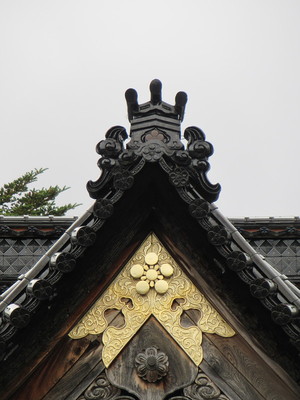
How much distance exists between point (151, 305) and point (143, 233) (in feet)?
2.31

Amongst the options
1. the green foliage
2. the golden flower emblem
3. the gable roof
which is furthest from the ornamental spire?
the green foliage

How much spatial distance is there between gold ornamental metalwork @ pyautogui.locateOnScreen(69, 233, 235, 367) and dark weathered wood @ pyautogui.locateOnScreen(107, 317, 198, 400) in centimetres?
5

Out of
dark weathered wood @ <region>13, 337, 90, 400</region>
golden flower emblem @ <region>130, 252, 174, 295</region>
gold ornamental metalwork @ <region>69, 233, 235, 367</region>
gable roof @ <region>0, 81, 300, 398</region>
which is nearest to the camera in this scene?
gable roof @ <region>0, 81, 300, 398</region>

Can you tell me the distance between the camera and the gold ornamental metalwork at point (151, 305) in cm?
682

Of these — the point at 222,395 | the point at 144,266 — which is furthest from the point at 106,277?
the point at 222,395

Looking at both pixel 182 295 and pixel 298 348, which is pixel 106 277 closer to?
pixel 182 295

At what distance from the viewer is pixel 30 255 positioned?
9.85m

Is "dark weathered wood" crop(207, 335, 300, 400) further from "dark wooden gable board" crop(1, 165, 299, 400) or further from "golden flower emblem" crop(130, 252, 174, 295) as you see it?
"golden flower emblem" crop(130, 252, 174, 295)

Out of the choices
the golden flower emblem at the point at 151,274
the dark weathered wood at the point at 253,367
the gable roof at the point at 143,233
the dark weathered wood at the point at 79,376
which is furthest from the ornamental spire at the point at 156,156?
the dark weathered wood at the point at 79,376

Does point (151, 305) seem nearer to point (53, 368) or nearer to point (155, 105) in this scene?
point (53, 368)

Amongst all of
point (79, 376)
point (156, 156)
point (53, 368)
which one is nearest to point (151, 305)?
point (79, 376)

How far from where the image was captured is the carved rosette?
21.7 feet

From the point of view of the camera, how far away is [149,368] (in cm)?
662

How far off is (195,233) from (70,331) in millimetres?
1403
